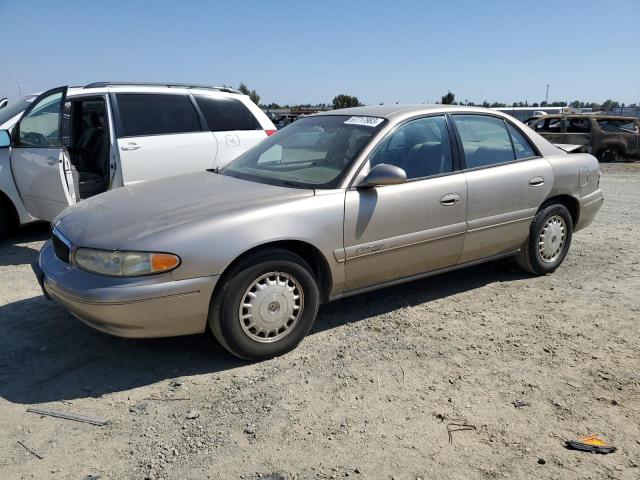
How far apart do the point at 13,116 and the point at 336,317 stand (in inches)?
189

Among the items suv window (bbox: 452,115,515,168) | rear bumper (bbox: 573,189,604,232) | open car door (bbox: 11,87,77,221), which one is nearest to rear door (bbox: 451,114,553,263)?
suv window (bbox: 452,115,515,168)

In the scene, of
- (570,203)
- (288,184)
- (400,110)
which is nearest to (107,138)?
(288,184)

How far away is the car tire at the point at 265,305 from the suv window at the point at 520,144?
2.35 meters

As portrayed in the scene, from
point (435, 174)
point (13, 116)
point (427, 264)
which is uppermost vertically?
point (13, 116)

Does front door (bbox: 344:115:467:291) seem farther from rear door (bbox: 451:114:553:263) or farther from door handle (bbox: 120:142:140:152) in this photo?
door handle (bbox: 120:142:140:152)

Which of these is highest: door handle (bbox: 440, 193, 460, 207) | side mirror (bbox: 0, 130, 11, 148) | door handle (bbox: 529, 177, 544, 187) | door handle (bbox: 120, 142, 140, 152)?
side mirror (bbox: 0, 130, 11, 148)

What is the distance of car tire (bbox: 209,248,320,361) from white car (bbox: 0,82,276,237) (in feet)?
10.0

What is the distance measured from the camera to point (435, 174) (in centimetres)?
416

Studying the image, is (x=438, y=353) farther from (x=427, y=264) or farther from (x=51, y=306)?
(x=51, y=306)

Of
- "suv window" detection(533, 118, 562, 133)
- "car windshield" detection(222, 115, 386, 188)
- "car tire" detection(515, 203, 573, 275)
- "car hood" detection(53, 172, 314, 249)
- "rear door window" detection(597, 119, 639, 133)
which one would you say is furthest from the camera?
"suv window" detection(533, 118, 562, 133)

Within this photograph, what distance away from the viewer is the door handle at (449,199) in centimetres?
411

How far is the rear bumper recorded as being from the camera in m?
5.21

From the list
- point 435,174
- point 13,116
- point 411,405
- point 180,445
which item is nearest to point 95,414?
point 180,445

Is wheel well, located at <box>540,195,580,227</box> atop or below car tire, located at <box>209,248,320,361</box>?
atop
